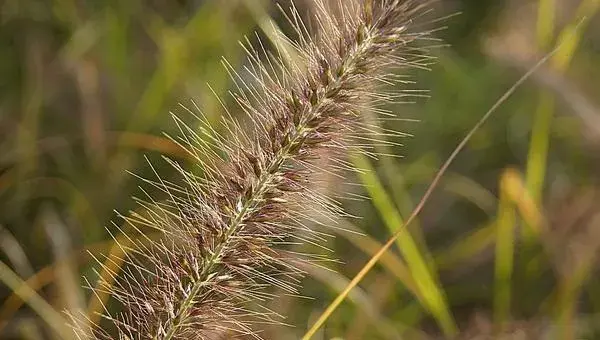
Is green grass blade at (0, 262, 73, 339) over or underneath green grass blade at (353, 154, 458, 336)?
underneath

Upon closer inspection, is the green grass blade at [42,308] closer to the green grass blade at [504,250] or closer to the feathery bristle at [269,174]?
the feathery bristle at [269,174]

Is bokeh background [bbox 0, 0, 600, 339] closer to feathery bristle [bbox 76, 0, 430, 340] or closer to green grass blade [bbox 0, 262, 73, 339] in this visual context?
green grass blade [bbox 0, 262, 73, 339]

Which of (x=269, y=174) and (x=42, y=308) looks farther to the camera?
(x=42, y=308)

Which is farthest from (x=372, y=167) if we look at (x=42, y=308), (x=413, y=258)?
(x=42, y=308)

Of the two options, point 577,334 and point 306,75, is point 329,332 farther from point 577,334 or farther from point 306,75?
point 306,75

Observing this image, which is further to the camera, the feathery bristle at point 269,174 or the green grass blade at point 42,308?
the green grass blade at point 42,308

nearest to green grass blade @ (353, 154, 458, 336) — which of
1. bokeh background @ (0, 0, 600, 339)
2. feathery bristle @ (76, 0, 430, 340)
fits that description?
bokeh background @ (0, 0, 600, 339)

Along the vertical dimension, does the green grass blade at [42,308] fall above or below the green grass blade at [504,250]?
below

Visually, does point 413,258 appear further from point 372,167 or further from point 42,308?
point 42,308

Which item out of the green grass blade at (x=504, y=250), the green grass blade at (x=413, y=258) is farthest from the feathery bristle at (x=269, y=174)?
the green grass blade at (x=504, y=250)
